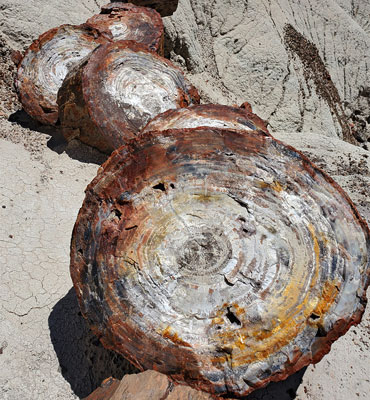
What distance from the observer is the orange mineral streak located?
2162mm

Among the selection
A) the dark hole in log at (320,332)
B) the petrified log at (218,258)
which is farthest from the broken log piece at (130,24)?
the dark hole in log at (320,332)

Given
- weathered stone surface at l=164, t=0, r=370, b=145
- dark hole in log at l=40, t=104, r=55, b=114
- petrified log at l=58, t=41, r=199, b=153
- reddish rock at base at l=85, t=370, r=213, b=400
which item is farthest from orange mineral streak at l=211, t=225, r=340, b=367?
weathered stone surface at l=164, t=0, r=370, b=145

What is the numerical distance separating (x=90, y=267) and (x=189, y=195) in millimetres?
736

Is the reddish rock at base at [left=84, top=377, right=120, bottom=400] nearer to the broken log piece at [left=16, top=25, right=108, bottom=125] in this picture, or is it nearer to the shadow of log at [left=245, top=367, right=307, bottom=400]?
the shadow of log at [left=245, top=367, right=307, bottom=400]

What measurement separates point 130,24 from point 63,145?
2070 mm

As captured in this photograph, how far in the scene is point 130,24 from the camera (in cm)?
534

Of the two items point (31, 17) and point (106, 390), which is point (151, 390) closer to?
point (106, 390)

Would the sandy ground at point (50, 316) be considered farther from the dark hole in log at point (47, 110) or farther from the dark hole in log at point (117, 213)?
the dark hole in log at point (117, 213)

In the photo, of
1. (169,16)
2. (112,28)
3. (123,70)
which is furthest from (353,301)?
(169,16)

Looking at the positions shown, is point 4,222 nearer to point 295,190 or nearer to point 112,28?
point 295,190

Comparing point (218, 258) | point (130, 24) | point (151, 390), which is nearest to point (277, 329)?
point (218, 258)

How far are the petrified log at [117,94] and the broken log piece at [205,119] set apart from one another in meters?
0.73

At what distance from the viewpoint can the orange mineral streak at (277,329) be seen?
2162 mm

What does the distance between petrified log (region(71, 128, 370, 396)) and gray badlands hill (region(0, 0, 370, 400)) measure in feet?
2.18
